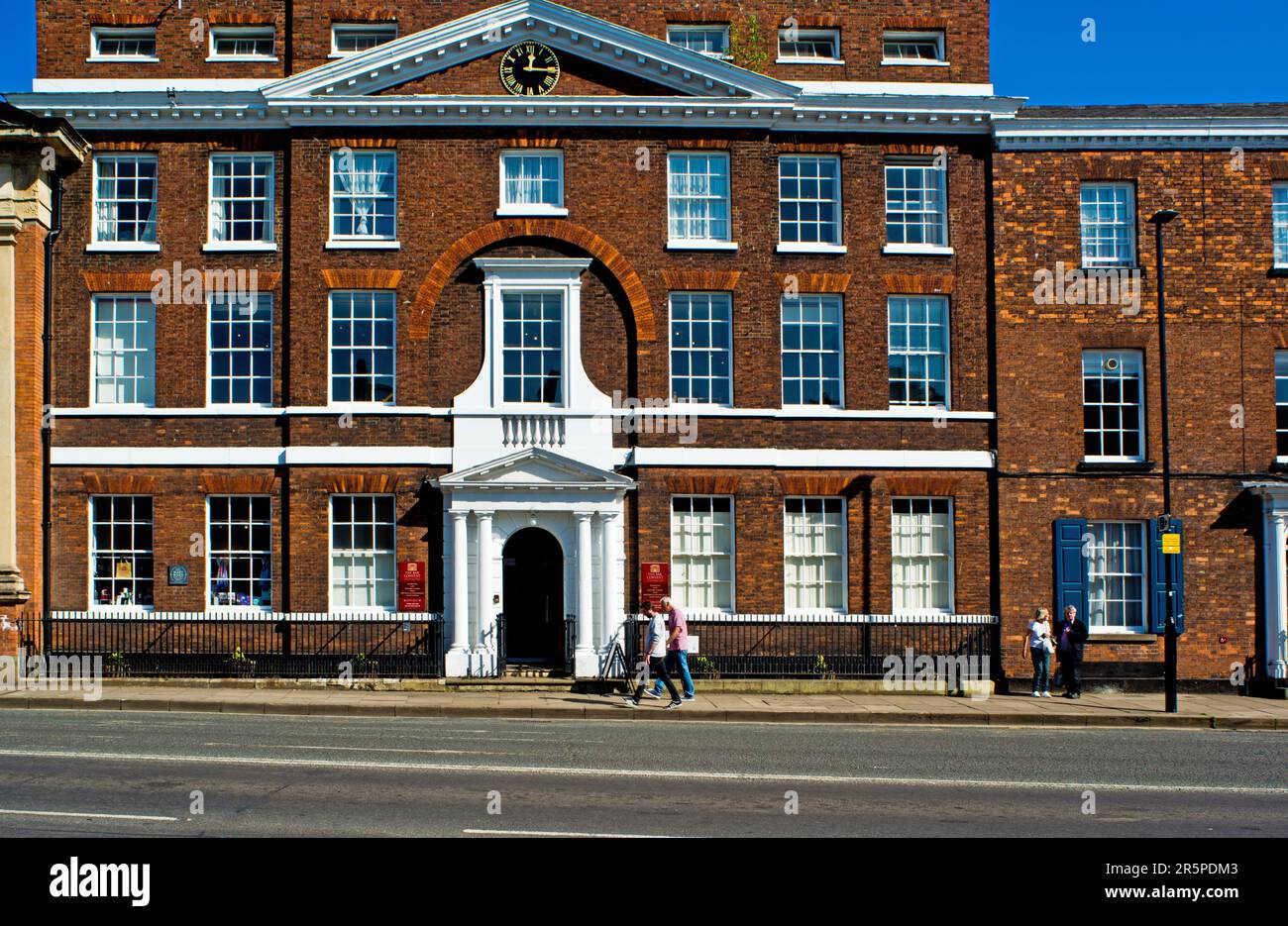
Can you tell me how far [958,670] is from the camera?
24484 millimetres

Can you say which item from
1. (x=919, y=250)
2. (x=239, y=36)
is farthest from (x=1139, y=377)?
(x=239, y=36)

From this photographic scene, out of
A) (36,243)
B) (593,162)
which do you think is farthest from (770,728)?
(36,243)

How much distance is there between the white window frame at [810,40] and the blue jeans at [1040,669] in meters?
12.7

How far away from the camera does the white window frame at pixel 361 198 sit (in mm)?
24578

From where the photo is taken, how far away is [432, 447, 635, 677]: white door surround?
936 inches

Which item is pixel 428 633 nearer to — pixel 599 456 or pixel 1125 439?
pixel 599 456

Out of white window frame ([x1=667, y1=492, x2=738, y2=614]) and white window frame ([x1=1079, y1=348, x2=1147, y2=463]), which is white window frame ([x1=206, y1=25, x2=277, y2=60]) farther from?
white window frame ([x1=1079, y1=348, x2=1147, y2=463])

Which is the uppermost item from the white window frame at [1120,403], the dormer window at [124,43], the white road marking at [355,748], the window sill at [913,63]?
the dormer window at [124,43]

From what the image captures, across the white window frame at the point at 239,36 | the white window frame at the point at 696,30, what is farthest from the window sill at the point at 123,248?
the white window frame at the point at 696,30

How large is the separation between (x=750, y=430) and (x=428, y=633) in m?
7.51

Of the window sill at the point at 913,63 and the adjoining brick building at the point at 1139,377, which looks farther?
the window sill at the point at 913,63

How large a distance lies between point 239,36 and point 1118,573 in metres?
21.3

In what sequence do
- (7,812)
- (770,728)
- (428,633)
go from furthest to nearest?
(428,633) < (770,728) < (7,812)

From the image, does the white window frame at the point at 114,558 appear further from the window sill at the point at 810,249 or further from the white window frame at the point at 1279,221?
the white window frame at the point at 1279,221
